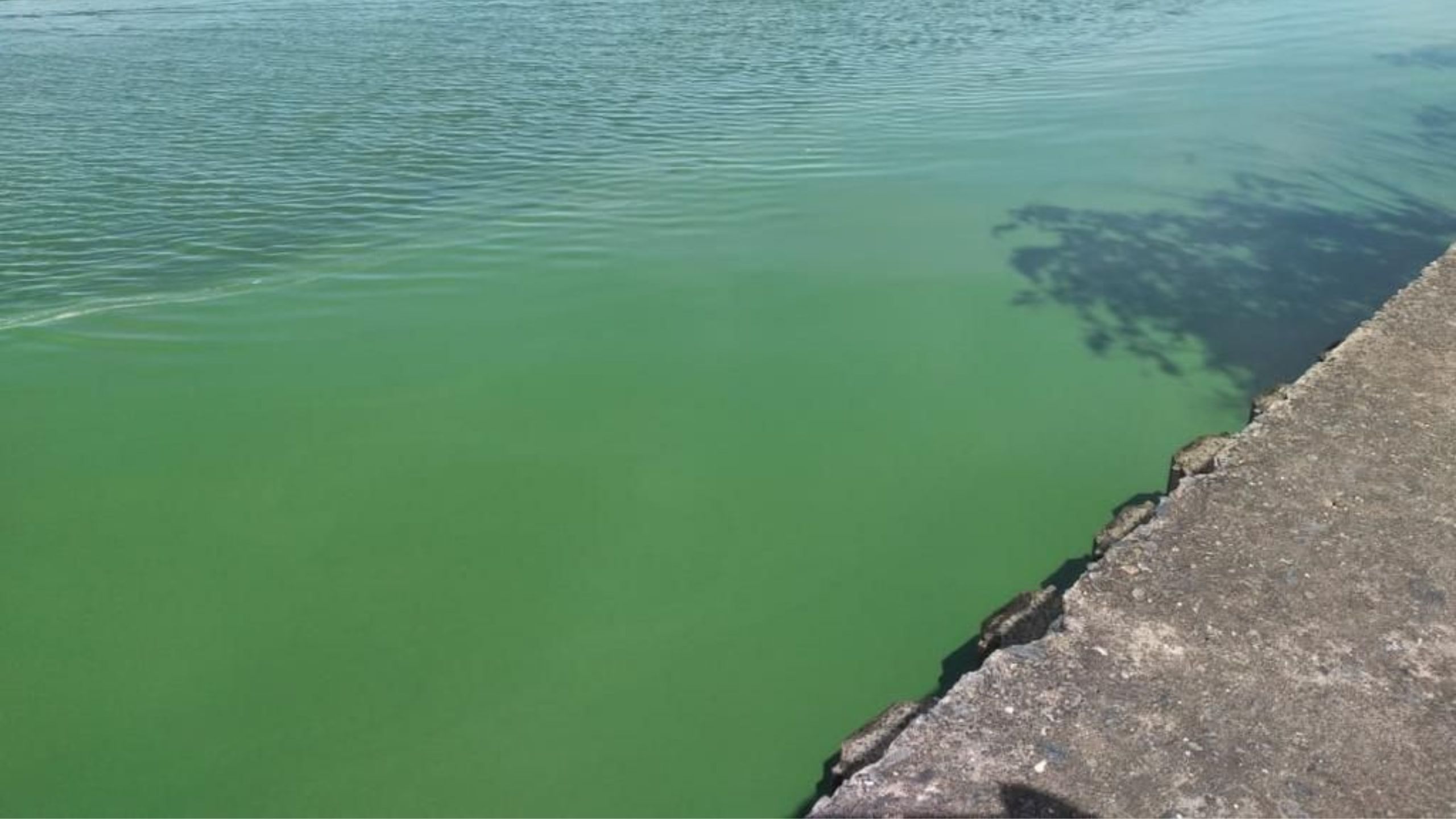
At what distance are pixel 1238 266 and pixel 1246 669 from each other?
5.42 metres

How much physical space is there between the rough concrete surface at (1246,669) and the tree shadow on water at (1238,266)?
273cm

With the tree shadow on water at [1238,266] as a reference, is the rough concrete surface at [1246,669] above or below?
above

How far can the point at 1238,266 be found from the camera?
833cm

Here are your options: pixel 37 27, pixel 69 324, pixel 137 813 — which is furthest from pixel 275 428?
pixel 37 27

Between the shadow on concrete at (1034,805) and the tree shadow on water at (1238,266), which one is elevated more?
the shadow on concrete at (1034,805)

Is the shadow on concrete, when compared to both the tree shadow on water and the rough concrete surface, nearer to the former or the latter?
the rough concrete surface

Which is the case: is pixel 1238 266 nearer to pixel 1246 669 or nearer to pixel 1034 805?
pixel 1246 669

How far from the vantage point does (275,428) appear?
6.72 metres

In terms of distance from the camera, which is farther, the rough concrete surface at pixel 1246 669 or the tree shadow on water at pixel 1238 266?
the tree shadow on water at pixel 1238 266

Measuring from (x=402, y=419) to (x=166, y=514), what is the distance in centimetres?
130

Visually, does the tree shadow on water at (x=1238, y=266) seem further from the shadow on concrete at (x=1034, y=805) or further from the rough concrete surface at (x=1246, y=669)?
the shadow on concrete at (x=1034, y=805)

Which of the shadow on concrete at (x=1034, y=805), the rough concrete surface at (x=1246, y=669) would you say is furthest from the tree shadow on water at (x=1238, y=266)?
the shadow on concrete at (x=1034, y=805)

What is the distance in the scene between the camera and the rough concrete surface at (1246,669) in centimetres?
321

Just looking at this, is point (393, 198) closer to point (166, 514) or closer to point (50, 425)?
point (50, 425)
